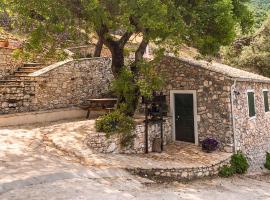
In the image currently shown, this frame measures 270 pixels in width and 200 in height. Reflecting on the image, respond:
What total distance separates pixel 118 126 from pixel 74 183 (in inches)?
145

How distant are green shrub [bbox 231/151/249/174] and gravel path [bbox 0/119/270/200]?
0.69 metres

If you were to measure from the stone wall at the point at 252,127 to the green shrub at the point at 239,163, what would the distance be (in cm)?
47

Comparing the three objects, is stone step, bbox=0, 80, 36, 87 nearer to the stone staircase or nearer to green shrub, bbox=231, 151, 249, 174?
the stone staircase

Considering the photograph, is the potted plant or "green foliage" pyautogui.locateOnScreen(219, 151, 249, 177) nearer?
"green foliage" pyautogui.locateOnScreen(219, 151, 249, 177)

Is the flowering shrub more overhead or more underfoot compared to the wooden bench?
more underfoot

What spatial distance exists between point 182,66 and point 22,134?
7005 millimetres

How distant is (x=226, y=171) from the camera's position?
1106 cm

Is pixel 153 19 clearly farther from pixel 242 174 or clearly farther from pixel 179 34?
pixel 242 174

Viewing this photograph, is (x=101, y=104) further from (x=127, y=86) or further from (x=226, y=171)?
(x=226, y=171)

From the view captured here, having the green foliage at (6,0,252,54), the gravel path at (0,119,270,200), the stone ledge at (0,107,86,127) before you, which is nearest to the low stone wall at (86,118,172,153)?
the gravel path at (0,119,270,200)

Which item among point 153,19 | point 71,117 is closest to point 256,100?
point 153,19

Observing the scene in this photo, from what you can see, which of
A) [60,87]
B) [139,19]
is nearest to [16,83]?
[60,87]

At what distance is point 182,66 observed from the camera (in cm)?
1323

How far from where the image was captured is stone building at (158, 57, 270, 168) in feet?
39.8
